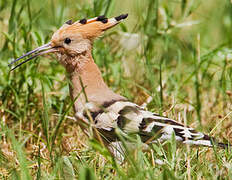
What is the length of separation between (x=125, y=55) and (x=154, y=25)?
32 cm

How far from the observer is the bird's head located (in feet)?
9.41

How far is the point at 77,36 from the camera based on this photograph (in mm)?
2873

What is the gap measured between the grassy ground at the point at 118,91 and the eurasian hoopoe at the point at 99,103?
9cm

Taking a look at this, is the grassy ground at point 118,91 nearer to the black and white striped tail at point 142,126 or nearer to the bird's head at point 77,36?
the black and white striped tail at point 142,126

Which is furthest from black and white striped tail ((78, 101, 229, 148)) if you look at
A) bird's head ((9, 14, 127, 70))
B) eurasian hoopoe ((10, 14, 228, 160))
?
bird's head ((9, 14, 127, 70))

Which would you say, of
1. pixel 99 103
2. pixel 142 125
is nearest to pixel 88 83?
pixel 99 103

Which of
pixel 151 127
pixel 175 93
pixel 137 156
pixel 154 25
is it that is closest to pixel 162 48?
pixel 154 25

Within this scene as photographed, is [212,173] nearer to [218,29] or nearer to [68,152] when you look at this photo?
[68,152]

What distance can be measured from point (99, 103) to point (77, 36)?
41 cm

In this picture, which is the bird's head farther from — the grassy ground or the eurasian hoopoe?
the grassy ground

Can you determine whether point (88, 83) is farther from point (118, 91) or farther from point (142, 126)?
point (118, 91)

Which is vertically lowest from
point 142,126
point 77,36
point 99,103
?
point 142,126

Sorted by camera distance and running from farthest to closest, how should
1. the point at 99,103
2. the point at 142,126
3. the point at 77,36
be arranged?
1. the point at 77,36
2. the point at 99,103
3. the point at 142,126

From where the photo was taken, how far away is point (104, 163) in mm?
2551
